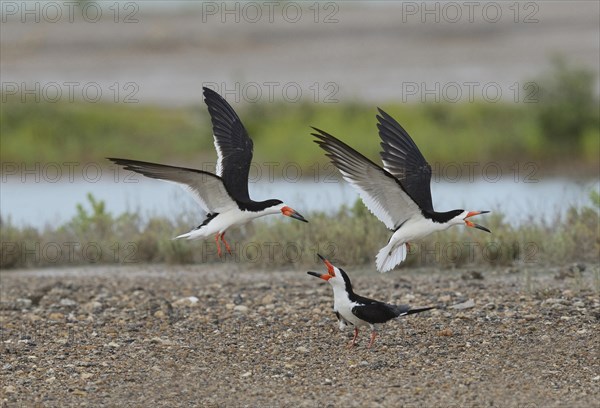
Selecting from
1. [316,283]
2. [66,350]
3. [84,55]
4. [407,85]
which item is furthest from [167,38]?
[66,350]

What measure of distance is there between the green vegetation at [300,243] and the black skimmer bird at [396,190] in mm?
3587

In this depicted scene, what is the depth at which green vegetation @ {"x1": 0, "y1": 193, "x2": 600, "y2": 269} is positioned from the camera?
13.0 metres

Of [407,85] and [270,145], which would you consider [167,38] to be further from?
[270,145]

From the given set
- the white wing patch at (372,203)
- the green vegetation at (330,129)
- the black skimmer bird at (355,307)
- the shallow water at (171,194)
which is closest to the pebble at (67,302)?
the black skimmer bird at (355,307)

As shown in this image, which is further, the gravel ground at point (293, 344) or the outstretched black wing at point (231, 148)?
the outstretched black wing at point (231, 148)

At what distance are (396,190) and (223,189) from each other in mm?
1232

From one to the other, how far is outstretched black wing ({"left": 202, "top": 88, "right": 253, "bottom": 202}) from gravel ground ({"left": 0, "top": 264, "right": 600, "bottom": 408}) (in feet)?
3.89

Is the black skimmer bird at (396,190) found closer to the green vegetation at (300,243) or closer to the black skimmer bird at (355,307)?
the black skimmer bird at (355,307)

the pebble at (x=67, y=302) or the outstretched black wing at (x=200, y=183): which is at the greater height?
the outstretched black wing at (x=200, y=183)

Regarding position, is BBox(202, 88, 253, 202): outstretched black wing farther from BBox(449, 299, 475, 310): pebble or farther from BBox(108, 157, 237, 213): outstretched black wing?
BBox(449, 299, 475, 310): pebble

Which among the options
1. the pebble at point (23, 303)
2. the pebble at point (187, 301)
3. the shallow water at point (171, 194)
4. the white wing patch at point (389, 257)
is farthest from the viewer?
the shallow water at point (171, 194)

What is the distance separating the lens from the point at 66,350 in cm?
924

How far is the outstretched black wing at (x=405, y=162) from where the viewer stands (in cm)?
928

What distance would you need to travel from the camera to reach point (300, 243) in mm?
13297
